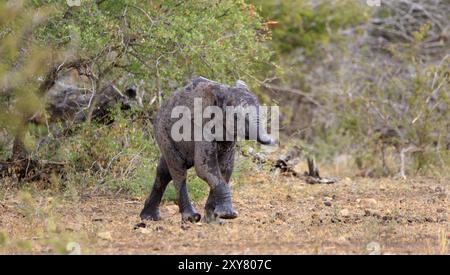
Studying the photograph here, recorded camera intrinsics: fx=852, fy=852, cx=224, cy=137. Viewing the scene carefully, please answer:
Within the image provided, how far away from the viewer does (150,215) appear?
8898 millimetres

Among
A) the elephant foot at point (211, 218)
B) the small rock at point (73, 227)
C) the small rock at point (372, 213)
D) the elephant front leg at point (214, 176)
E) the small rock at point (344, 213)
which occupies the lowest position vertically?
the small rock at point (73, 227)

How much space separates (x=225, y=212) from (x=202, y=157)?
59 cm

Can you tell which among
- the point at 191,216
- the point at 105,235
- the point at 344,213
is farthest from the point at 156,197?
the point at 344,213

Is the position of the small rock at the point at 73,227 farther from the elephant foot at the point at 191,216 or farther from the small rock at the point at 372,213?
the small rock at the point at 372,213

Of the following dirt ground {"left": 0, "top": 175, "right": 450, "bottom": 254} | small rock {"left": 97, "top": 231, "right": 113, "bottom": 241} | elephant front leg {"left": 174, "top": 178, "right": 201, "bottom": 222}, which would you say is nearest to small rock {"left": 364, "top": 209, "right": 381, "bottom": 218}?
dirt ground {"left": 0, "top": 175, "right": 450, "bottom": 254}

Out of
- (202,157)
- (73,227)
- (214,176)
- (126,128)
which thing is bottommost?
(73,227)

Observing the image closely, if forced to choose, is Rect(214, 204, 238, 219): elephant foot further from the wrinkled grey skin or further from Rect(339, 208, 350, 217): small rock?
Rect(339, 208, 350, 217): small rock

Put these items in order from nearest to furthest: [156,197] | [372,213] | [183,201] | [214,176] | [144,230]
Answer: [144,230] < [214,176] < [183,201] < [156,197] < [372,213]

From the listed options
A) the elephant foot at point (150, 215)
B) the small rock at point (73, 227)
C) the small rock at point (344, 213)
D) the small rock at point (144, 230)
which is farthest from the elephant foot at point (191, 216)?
the small rock at point (344, 213)

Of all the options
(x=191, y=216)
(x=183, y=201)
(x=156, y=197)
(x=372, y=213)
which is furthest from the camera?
(x=372, y=213)

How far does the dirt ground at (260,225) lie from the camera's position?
702cm

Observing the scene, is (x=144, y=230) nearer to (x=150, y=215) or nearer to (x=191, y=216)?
(x=191, y=216)
